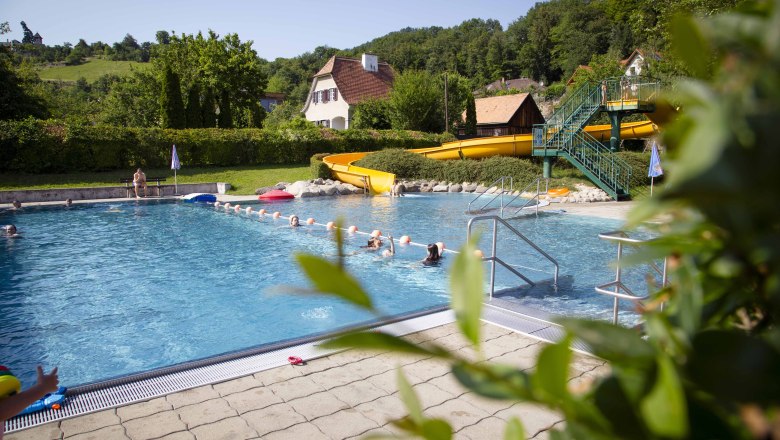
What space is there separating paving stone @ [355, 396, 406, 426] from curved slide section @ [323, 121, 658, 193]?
20.2 metres

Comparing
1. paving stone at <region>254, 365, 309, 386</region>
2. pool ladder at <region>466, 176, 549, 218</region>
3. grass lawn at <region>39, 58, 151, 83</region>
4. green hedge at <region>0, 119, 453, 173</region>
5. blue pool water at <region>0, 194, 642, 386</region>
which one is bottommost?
blue pool water at <region>0, 194, 642, 386</region>

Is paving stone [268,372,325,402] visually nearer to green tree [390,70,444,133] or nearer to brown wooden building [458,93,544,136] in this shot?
green tree [390,70,444,133]

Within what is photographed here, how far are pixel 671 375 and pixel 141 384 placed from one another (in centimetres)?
547

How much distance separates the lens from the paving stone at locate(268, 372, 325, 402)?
4731 mm

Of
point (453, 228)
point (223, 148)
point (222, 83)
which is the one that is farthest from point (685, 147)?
point (222, 83)

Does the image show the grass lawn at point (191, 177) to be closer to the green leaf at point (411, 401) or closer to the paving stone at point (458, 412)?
the paving stone at point (458, 412)

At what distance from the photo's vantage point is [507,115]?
50375 millimetres

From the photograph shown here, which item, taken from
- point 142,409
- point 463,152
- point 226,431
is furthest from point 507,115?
point 226,431

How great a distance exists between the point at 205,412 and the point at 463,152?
25.8 meters

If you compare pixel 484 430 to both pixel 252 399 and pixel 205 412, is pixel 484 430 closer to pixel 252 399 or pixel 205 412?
pixel 252 399

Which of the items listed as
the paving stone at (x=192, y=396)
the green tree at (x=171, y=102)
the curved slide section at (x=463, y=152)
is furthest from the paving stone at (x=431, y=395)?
the green tree at (x=171, y=102)

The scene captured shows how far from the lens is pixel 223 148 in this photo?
101 ft

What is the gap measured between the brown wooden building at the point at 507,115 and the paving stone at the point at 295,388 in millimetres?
46106

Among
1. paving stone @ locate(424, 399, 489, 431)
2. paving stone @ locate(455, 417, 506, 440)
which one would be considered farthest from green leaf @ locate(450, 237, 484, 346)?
paving stone @ locate(424, 399, 489, 431)
